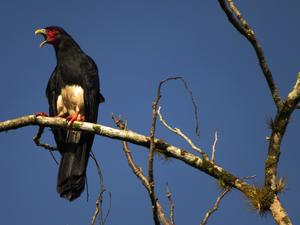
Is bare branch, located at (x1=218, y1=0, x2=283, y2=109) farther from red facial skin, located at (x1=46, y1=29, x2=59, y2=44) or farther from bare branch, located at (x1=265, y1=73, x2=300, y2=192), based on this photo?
red facial skin, located at (x1=46, y1=29, x2=59, y2=44)

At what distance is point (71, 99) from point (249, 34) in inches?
162

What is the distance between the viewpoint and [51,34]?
8148 mm

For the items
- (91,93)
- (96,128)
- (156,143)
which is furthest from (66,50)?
(156,143)

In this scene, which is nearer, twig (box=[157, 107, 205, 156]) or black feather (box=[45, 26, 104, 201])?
twig (box=[157, 107, 205, 156])

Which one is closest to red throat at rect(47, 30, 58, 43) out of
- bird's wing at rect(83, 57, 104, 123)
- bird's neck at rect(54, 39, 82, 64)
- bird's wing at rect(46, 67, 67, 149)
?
bird's neck at rect(54, 39, 82, 64)

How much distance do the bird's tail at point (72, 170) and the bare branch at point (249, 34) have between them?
328 centimetres

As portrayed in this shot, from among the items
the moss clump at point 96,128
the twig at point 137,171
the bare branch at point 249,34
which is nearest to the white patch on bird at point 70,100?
the twig at point 137,171

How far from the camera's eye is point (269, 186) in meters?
3.61

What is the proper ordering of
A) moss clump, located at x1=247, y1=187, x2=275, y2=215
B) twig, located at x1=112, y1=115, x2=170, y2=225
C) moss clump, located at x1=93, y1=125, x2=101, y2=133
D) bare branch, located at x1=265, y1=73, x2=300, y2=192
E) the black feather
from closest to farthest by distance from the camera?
moss clump, located at x1=247, y1=187, x2=275, y2=215, bare branch, located at x1=265, y1=73, x2=300, y2=192, twig, located at x1=112, y1=115, x2=170, y2=225, moss clump, located at x1=93, y1=125, x2=101, y2=133, the black feather

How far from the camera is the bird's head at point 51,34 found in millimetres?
8094

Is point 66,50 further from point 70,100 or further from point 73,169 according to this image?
point 73,169

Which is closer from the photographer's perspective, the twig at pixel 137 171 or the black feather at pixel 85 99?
the twig at pixel 137 171

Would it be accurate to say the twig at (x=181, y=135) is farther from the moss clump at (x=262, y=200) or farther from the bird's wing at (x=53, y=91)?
the bird's wing at (x=53, y=91)

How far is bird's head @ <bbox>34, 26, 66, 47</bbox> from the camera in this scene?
26.6ft
